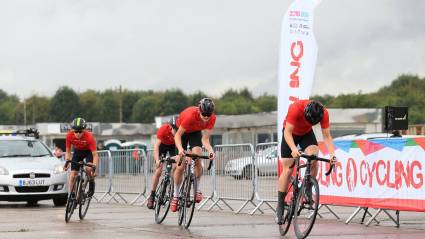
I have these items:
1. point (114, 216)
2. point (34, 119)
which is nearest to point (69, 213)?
point (114, 216)

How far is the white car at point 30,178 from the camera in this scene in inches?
827

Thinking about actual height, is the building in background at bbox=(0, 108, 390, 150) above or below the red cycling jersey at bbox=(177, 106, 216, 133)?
Answer: below

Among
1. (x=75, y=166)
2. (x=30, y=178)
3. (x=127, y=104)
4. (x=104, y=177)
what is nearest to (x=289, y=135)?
(x=75, y=166)

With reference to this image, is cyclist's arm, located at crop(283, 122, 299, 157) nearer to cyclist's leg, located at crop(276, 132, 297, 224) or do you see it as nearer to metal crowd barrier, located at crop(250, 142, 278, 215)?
cyclist's leg, located at crop(276, 132, 297, 224)

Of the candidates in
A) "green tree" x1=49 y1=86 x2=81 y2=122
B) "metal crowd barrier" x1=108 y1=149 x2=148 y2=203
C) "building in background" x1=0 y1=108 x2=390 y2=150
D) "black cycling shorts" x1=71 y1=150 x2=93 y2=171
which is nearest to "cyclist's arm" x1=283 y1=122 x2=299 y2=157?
"black cycling shorts" x1=71 y1=150 x2=93 y2=171

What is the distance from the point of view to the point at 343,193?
15.0 m

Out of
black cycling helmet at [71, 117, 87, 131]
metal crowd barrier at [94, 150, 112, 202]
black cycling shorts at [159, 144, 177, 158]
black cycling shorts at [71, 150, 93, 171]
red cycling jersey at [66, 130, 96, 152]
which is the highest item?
black cycling helmet at [71, 117, 87, 131]

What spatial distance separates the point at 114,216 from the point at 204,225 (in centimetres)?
339

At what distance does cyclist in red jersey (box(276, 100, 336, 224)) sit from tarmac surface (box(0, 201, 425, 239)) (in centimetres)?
82

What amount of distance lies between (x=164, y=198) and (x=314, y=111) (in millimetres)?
4038

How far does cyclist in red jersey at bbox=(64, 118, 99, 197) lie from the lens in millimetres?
15688

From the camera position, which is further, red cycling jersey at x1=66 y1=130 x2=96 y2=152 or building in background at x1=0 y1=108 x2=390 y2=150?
building in background at x1=0 y1=108 x2=390 y2=150

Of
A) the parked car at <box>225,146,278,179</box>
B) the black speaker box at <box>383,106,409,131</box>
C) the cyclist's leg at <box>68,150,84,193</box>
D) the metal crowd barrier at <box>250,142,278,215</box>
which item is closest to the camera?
the cyclist's leg at <box>68,150,84,193</box>

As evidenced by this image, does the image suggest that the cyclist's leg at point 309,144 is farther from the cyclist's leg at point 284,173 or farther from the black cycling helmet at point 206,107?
the black cycling helmet at point 206,107
